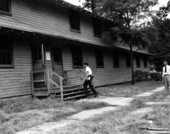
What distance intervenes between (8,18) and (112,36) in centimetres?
1092

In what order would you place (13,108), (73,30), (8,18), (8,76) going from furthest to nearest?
(73,30) → (8,18) → (8,76) → (13,108)

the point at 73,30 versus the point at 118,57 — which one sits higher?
the point at 73,30

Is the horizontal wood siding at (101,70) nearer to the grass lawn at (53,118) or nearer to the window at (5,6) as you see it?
the window at (5,6)

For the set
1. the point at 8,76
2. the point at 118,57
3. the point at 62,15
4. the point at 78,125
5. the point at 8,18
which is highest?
the point at 62,15

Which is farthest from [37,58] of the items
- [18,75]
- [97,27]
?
[97,27]

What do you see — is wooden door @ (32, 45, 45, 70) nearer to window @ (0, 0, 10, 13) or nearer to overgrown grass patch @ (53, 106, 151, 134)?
window @ (0, 0, 10, 13)

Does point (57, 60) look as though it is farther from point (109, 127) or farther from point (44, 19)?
point (109, 127)

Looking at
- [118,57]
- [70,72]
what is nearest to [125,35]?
[118,57]

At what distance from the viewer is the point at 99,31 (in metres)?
18.5

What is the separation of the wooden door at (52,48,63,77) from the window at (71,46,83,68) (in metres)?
1.44

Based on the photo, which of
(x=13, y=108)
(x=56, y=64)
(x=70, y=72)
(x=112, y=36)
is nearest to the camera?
(x=13, y=108)

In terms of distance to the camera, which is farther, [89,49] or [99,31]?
[99,31]

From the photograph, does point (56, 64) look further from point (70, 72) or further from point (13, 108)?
point (13, 108)

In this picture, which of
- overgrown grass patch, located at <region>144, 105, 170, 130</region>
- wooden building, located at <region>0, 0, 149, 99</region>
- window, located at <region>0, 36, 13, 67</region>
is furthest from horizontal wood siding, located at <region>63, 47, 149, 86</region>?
overgrown grass patch, located at <region>144, 105, 170, 130</region>
